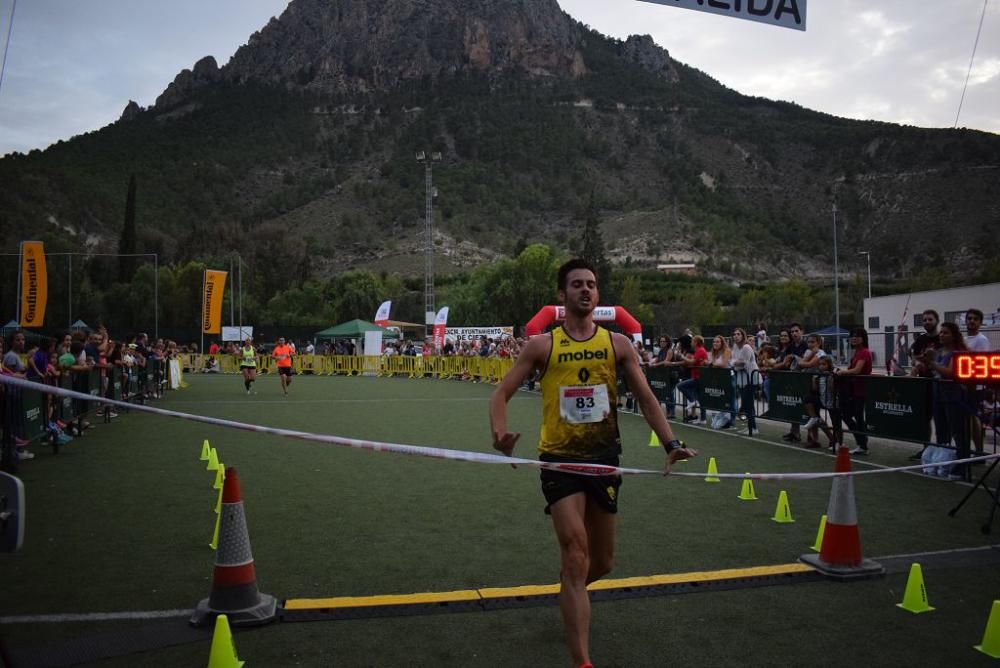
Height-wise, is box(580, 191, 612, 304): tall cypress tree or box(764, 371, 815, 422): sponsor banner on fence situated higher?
box(580, 191, 612, 304): tall cypress tree

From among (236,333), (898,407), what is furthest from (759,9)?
(236,333)

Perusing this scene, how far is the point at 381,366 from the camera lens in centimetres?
4219

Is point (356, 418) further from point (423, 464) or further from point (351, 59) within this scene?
point (351, 59)

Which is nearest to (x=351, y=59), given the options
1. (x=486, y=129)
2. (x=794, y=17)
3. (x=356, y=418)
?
(x=486, y=129)

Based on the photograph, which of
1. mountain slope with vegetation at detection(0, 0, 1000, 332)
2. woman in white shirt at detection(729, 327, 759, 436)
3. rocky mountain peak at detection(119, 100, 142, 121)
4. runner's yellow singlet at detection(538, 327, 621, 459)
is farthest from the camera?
rocky mountain peak at detection(119, 100, 142, 121)

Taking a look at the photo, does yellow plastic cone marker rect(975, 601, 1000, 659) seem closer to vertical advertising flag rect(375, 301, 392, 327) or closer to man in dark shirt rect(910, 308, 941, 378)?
man in dark shirt rect(910, 308, 941, 378)

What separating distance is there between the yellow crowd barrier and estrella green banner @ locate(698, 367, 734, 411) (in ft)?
54.2

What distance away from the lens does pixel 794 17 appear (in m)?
5.44

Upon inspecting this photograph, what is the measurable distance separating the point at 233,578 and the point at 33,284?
29978 millimetres

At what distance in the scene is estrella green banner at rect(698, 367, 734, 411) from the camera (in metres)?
15.6

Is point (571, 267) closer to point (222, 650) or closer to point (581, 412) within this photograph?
point (581, 412)

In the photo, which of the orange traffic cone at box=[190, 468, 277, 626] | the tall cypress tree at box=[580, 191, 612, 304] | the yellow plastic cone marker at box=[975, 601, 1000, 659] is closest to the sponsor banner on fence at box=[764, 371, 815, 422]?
the yellow plastic cone marker at box=[975, 601, 1000, 659]

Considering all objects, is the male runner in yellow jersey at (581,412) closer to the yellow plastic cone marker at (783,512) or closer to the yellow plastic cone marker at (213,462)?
the yellow plastic cone marker at (783,512)

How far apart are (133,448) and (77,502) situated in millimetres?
4734
